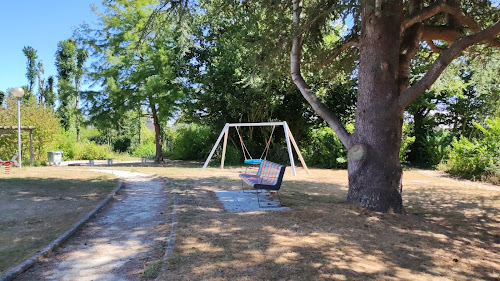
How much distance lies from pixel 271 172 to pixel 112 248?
3898 millimetres

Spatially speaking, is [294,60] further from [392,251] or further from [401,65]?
[392,251]

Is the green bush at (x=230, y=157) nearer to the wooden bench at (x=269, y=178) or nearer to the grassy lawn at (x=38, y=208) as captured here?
the grassy lawn at (x=38, y=208)

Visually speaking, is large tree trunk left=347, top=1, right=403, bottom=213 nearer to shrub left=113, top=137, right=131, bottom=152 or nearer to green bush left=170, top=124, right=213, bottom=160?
green bush left=170, top=124, right=213, bottom=160

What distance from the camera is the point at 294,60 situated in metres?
8.05

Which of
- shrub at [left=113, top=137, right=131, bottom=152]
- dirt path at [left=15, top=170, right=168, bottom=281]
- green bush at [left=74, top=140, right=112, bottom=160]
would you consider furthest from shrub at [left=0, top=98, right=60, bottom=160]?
dirt path at [left=15, top=170, right=168, bottom=281]

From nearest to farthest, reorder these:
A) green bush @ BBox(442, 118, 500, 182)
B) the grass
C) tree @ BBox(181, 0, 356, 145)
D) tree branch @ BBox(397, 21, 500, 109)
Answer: the grass → tree branch @ BBox(397, 21, 500, 109) → green bush @ BBox(442, 118, 500, 182) → tree @ BBox(181, 0, 356, 145)

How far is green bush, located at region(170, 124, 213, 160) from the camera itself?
69.6 ft

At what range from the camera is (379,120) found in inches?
255

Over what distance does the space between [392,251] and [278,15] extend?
23.2ft

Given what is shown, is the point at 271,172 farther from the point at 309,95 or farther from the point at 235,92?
the point at 235,92

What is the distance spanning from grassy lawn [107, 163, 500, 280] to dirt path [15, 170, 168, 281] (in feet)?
1.30

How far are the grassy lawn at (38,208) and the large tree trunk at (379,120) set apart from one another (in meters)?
5.18

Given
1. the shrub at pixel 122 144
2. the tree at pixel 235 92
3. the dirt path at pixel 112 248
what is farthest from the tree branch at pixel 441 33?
the shrub at pixel 122 144

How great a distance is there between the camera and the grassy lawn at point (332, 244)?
3.67 m
